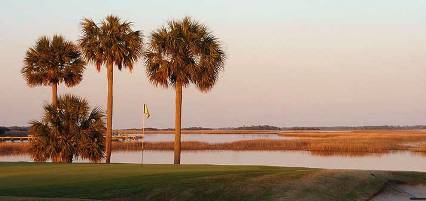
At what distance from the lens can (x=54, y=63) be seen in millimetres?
49312

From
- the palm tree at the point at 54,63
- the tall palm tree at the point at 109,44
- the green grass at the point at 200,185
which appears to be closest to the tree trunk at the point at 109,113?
the tall palm tree at the point at 109,44

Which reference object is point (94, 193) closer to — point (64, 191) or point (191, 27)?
point (64, 191)

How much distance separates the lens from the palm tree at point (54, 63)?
161 feet

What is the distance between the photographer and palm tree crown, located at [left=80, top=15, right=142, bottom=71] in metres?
42.5

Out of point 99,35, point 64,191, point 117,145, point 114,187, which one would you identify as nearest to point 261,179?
point 114,187

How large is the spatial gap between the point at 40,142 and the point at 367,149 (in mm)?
39202

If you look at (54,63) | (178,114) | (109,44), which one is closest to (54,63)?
(54,63)

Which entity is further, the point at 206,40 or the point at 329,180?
the point at 206,40

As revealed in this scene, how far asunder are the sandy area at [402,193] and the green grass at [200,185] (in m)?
0.37

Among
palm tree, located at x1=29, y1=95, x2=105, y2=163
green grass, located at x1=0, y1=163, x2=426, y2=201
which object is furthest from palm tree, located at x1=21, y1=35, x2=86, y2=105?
green grass, located at x1=0, y1=163, x2=426, y2=201

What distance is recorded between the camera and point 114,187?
811 inches

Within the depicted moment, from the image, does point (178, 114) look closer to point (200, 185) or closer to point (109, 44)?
point (109, 44)

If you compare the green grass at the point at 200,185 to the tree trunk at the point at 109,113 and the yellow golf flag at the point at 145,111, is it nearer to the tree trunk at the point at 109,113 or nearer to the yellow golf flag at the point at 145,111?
the yellow golf flag at the point at 145,111

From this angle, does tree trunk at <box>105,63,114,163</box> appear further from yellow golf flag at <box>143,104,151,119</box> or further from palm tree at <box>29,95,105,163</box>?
yellow golf flag at <box>143,104,151,119</box>
